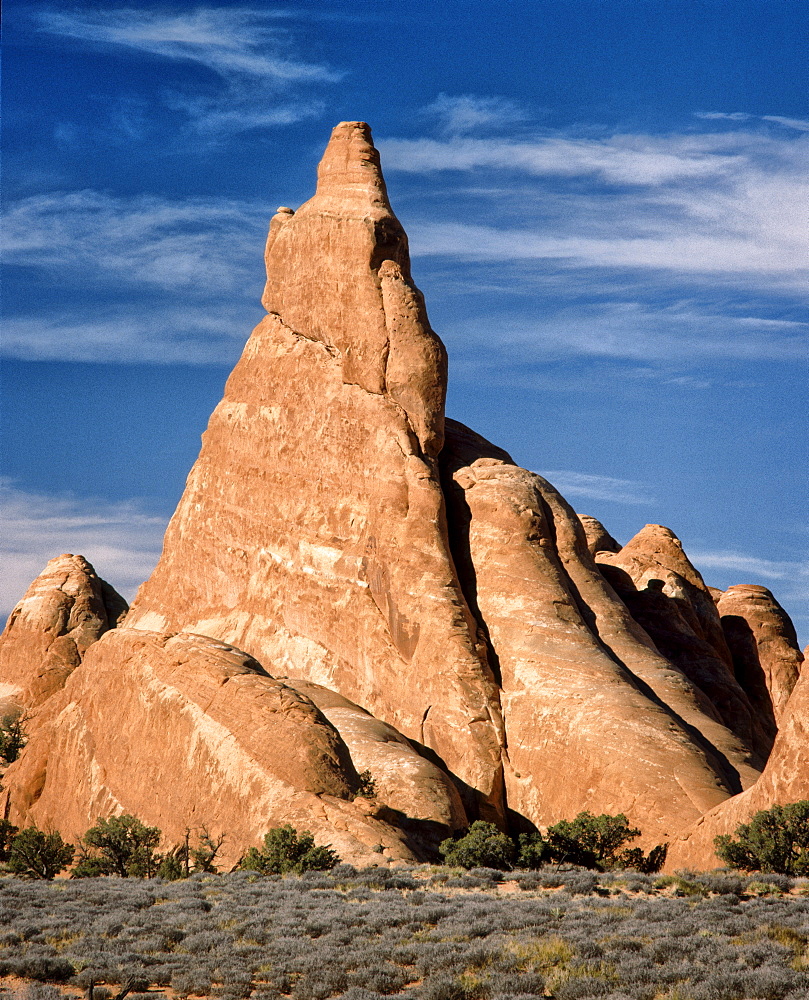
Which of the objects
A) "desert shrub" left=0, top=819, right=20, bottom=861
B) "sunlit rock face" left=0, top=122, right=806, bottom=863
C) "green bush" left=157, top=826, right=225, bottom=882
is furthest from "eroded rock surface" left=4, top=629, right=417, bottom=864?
"desert shrub" left=0, top=819, right=20, bottom=861

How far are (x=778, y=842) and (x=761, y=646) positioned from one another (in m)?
34.2

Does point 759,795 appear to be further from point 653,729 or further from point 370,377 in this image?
point 370,377

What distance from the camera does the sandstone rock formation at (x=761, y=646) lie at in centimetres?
5972

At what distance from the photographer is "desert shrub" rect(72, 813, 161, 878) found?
107 ft

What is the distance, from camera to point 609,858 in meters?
35.0

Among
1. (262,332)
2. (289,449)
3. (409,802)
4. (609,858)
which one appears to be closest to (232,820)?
(409,802)

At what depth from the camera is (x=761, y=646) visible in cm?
6200

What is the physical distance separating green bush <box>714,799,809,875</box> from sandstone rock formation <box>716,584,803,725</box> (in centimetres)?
2856

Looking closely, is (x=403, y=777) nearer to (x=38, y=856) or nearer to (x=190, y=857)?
(x=190, y=857)

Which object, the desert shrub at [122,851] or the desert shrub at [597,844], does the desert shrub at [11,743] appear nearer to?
the desert shrub at [122,851]

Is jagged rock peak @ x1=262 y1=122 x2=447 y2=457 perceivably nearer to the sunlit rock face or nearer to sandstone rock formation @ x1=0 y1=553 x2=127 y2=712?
the sunlit rock face

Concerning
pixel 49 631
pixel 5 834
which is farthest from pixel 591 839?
pixel 49 631

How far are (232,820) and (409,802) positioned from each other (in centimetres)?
558

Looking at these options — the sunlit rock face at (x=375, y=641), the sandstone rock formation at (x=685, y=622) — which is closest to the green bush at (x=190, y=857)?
the sunlit rock face at (x=375, y=641)
